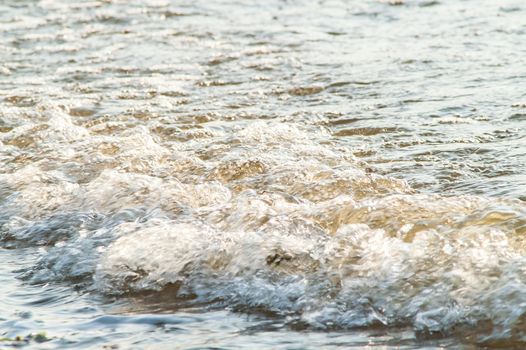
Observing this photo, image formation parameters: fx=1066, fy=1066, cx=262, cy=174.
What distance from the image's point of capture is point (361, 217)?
4.57 m

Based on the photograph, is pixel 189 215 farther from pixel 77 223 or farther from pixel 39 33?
pixel 39 33

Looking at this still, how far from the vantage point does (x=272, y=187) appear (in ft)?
17.7

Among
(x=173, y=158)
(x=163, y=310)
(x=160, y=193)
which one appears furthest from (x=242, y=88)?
(x=163, y=310)

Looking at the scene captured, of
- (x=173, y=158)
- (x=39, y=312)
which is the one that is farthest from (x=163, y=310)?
(x=173, y=158)

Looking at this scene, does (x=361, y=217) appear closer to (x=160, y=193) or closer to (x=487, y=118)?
(x=160, y=193)

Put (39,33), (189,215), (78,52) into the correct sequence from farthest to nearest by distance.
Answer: (39,33) < (78,52) < (189,215)

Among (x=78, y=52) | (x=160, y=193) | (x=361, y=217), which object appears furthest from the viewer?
(x=78, y=52)

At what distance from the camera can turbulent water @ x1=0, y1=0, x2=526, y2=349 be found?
3805mm

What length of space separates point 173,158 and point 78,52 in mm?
4564

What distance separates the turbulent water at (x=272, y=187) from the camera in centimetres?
380

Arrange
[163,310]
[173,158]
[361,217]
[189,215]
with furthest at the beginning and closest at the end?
[173,158]
[189,215]
[361,217]
[163,310]

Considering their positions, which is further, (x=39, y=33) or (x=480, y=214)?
(x=39, y=33)

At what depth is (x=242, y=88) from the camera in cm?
850

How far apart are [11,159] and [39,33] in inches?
203
